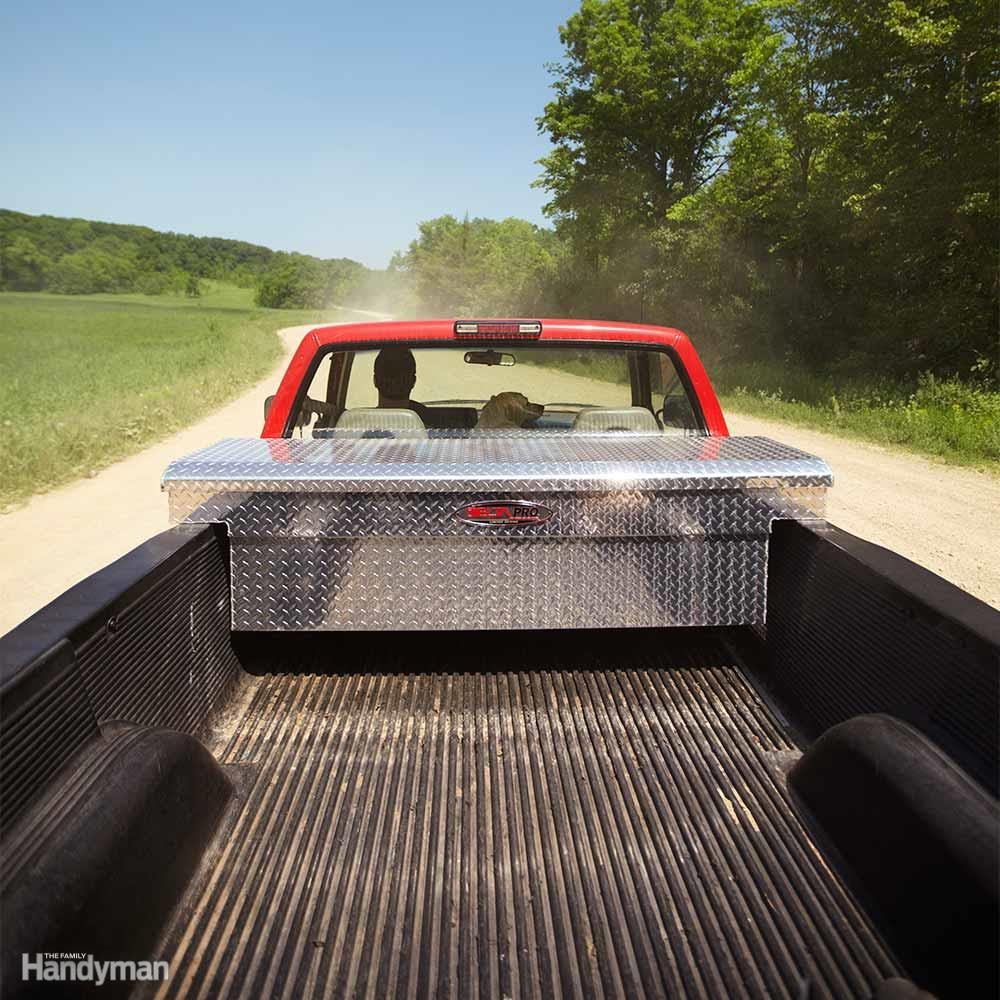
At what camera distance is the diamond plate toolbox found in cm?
254

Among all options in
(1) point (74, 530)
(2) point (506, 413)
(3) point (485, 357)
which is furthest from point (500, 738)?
(1) point (74, 530)

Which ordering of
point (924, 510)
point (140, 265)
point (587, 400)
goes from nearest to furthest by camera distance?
point (587, 400), point (924, 510), point (140, 265)

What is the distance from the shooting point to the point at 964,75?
15.2m

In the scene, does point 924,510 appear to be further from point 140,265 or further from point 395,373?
point 140,265

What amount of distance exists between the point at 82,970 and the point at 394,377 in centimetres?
312

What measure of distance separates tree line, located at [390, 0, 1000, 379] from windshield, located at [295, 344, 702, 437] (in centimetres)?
1309

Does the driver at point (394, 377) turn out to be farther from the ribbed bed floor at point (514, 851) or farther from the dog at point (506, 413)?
the ribbed bed floor at point (514, 851)

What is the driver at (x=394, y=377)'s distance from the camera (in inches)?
162

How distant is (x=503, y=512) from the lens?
258cm

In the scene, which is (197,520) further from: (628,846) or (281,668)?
(628,846)

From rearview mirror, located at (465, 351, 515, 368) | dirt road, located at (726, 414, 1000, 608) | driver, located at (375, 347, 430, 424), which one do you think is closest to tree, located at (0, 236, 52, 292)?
dirt road, located at (726, 414, 1000, 608)

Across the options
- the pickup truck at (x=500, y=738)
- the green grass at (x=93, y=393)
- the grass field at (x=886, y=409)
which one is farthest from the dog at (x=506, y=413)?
the green grass at (x=93, y=393)

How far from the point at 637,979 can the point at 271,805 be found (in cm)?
105

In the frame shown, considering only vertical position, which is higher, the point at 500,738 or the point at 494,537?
the point at 494,537
